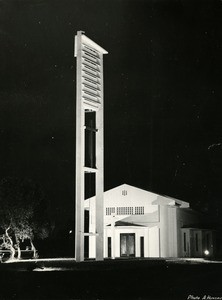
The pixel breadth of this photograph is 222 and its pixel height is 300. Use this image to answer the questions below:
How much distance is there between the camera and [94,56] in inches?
1110

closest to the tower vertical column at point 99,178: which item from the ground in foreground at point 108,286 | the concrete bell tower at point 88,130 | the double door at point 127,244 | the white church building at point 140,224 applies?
the concrete bell tower at point 88,130

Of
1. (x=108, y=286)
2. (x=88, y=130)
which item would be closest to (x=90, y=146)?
(x=88, y=130)

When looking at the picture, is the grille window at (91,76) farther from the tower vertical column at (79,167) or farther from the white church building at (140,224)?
the white church building at (140,224)

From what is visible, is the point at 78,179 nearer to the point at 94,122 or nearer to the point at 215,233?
the point at 94,122

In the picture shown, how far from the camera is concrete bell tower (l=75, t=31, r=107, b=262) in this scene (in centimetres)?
2652

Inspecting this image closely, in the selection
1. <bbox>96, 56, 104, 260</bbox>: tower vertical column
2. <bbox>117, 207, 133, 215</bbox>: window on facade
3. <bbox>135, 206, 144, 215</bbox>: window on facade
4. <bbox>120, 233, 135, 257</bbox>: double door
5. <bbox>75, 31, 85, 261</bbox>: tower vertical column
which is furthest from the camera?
<bbox>117, 207, 133, 215</bbox>: window on facade

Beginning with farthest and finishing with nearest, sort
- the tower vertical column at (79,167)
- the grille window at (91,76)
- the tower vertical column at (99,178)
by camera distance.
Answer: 1. the tower vertical column at (99,178)
2. the grille window at (91,76)
3. the tower vertical column at (79,167)

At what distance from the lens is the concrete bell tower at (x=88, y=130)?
87.0ft

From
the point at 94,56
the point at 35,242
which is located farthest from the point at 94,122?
the point at 35,242

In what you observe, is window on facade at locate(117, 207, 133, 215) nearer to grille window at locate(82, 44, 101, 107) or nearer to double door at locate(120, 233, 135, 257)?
double door at locate(120, 233, 135, 257)

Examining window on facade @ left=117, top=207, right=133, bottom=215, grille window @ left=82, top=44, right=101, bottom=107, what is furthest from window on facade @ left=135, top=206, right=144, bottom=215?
grille window @ left=82, top=44, right=101, bottom=107

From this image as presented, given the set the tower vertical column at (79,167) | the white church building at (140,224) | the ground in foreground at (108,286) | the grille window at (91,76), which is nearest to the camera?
the ground in foreground at (108,286)

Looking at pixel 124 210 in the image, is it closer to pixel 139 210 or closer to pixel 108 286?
pixel 139 210

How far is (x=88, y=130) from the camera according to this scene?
28.9 meters
